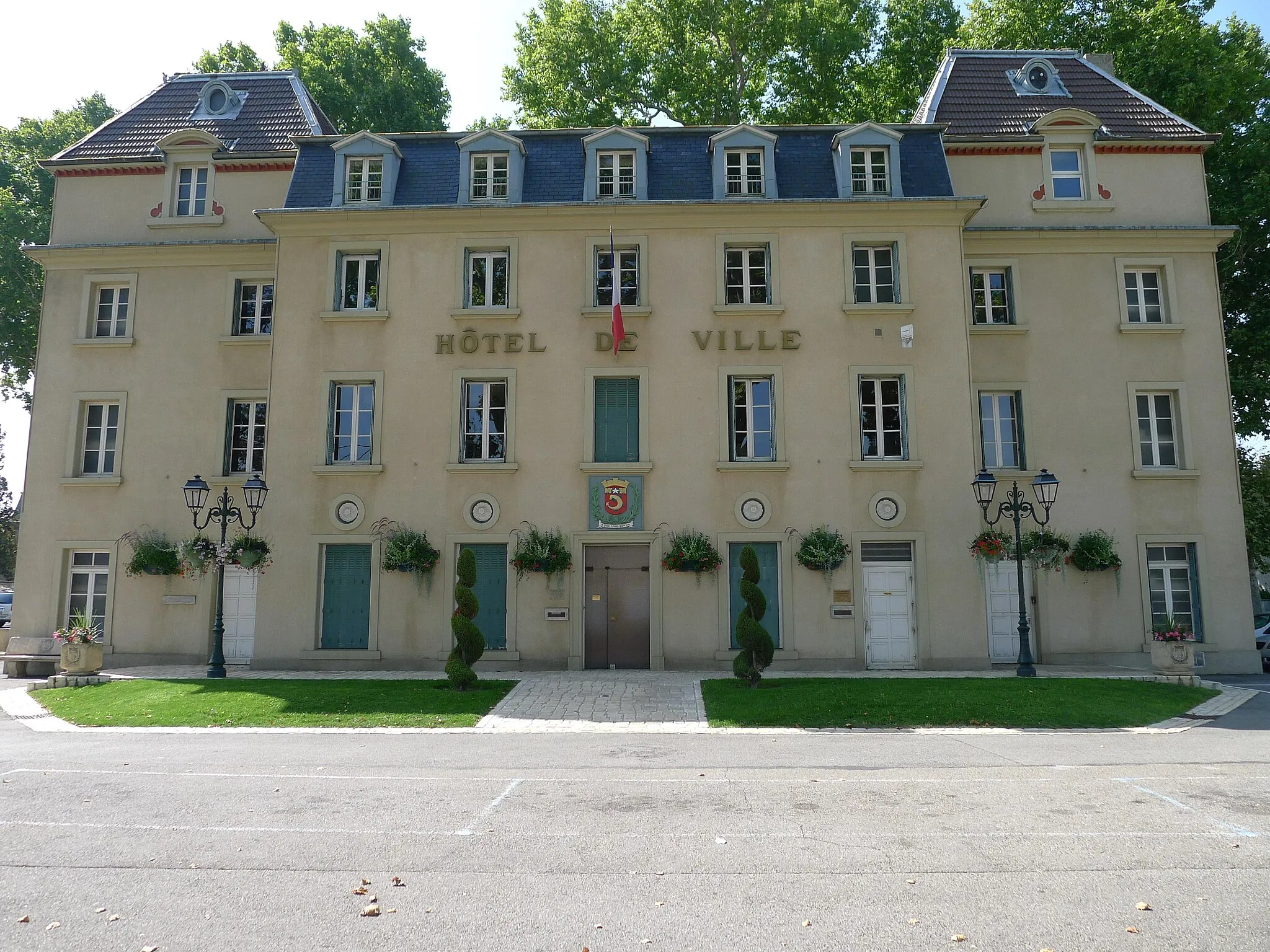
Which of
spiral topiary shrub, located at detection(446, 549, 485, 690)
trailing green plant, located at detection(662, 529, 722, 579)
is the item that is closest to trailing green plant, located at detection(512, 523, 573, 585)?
trailing green plant, located at detection(662, 529, 722, 579)

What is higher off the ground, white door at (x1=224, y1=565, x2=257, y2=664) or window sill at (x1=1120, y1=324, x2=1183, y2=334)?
window sill at (x1=1120, y1=324, x2=1183, y2=334)

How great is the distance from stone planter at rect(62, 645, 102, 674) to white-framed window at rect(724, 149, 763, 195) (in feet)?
55.6

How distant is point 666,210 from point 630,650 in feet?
32.7

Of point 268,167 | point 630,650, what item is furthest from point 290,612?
point 268,167

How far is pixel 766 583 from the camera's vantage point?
19.3m

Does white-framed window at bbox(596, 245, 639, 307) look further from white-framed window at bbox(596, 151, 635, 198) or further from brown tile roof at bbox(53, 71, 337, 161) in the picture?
brown tile roof at bbox(53, 71, 337, 161)

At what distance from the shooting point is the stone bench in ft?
65.9

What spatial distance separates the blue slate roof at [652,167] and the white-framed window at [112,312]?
5.42 metres

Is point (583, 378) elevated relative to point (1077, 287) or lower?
lower

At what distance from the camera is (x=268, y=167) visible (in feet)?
74.5

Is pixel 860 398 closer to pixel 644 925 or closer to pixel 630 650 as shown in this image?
pixel 630 650

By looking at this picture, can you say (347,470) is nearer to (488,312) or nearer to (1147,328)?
(488,312)

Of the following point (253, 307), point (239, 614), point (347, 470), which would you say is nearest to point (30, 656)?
point (239, 614)

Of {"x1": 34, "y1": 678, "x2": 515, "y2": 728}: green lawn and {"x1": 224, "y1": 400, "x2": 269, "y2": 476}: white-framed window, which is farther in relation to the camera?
{"x1": 224, "y1": 400, "x2": 269, "y2": 476}: white-framed window
